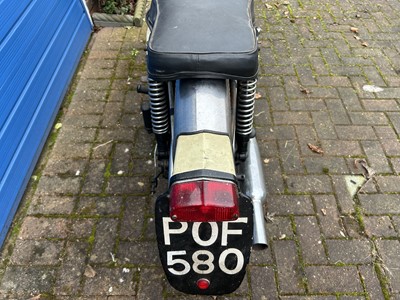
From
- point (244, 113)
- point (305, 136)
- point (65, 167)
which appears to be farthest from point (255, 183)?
point (65, 167)

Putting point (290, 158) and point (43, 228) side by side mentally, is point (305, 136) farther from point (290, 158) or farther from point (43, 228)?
point (43, 228)

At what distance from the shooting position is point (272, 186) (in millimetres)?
2955

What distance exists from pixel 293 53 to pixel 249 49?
2.61 metres

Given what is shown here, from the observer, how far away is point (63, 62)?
378cm

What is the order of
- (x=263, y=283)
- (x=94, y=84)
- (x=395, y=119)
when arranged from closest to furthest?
(x=263, y=283) → (x=395, y=119) → (x=94, y=84)

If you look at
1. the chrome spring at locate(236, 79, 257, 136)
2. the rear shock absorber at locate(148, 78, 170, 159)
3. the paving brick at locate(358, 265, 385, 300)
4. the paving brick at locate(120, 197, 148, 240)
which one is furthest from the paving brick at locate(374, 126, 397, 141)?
the paving brick at locate(120, 197, 148, 240)

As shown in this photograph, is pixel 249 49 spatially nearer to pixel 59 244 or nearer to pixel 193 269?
pixel 193 269

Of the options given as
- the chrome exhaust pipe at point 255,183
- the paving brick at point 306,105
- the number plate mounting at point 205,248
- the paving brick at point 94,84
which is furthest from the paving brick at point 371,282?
the paving brick at point 94,84

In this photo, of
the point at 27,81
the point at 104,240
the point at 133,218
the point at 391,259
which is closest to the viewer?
the point at 391,259

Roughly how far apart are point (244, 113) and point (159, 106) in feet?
1.73

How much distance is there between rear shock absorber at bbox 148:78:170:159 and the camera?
2160 millimetres

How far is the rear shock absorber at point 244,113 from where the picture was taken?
216cm

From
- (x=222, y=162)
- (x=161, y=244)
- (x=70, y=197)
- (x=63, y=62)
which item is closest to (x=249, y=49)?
(x=222, y=162)

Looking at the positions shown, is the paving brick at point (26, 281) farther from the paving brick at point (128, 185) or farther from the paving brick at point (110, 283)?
the paving brick at point (128, 185)
